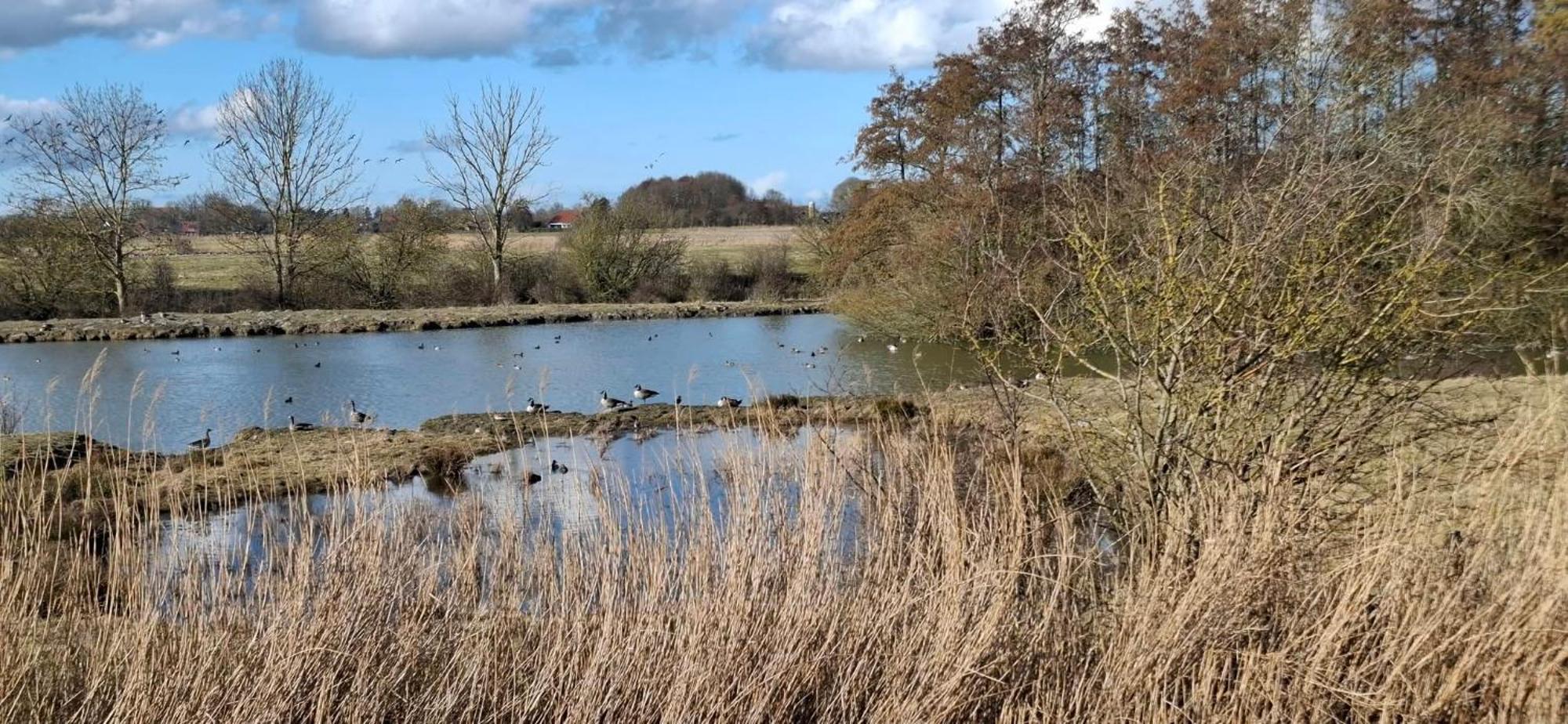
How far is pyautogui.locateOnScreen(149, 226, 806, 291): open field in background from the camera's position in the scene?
43.3 meters

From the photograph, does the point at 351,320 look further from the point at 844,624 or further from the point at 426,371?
the point at 844,624

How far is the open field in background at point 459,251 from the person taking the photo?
43.3 meters

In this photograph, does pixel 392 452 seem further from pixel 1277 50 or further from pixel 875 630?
pixel 1277 50

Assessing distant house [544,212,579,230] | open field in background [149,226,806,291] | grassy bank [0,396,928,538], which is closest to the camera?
grassy bank [0,396,928,538]

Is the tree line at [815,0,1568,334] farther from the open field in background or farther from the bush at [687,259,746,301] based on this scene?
the open field in background

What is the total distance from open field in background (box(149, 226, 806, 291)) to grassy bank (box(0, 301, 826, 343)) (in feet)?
15.9

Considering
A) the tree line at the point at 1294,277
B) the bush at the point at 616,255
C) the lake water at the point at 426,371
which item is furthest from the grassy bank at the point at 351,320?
the tree line at the point at 1294,277

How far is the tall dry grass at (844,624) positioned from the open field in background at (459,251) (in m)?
39.7

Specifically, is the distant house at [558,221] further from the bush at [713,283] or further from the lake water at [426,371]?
the lake water at [426,371]

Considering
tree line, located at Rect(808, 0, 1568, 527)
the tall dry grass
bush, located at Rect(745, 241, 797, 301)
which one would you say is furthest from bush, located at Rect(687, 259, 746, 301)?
the tall dry grass

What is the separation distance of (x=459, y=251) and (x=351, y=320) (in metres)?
11.7

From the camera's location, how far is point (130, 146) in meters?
37.7

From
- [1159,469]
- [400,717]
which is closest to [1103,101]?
[1159,469]

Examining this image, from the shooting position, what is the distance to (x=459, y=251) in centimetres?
4625
